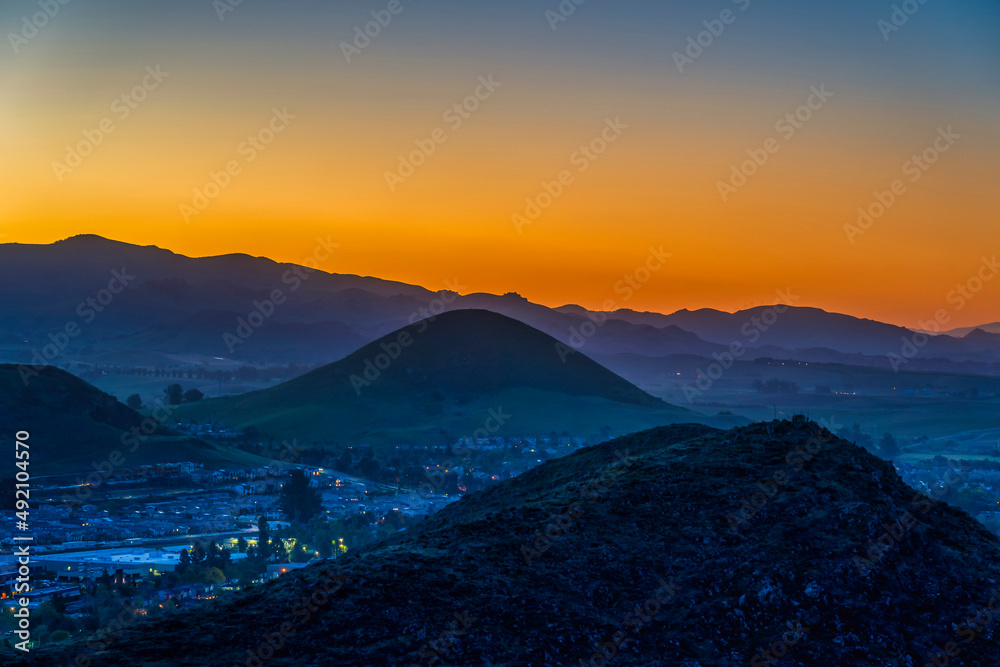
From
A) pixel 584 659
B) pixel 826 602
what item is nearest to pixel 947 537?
pixel 826 602

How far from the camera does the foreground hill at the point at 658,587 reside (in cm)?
2897

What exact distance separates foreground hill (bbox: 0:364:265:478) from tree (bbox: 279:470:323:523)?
34.6 m

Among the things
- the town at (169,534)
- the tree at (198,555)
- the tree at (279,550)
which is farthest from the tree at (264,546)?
the tree at (198,555)

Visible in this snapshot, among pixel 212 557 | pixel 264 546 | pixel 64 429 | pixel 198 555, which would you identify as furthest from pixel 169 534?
pixel 64 429

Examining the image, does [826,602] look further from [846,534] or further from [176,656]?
[176,656]

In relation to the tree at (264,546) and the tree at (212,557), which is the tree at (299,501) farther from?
the tree at (212,557)

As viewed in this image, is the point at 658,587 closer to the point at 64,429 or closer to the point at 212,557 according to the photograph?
the point at 212,557

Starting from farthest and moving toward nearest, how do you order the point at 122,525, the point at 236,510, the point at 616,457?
the point at 236,510 → the point at 122,525 → the point at 616,457

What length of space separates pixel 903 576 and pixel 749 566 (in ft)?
17.7

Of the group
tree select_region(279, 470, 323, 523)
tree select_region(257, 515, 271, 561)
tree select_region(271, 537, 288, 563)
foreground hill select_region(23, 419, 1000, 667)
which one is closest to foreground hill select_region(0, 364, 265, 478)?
tree select_region(279, 470, 323, 523)

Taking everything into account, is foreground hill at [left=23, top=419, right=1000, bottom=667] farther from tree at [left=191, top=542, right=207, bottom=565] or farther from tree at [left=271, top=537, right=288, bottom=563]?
tree at [left=271, top=537, right=288, bottom=563]

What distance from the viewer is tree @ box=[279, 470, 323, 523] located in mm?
163375

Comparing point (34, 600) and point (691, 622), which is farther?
point (34, 600)

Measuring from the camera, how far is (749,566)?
34281 millimetres
